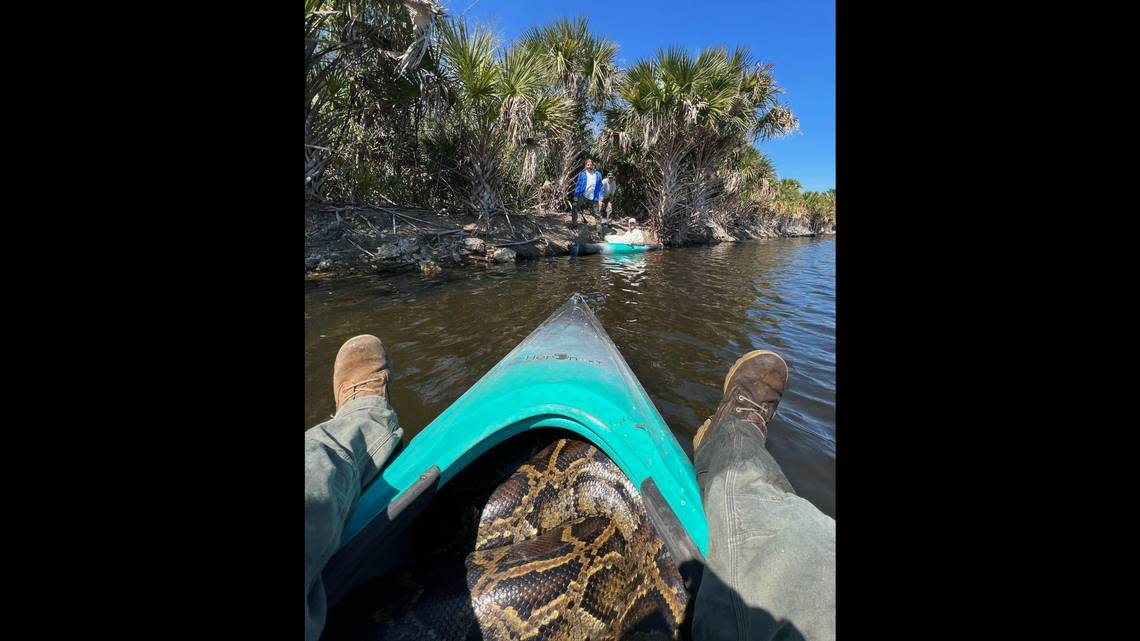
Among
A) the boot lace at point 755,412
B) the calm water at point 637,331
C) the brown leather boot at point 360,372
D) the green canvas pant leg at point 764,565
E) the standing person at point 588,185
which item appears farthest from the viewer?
the standing person at point 588,185

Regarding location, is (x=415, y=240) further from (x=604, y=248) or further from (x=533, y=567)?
(x=533, y=567)

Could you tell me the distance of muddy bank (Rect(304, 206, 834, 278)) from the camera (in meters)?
8.45

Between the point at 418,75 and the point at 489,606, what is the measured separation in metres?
10.2

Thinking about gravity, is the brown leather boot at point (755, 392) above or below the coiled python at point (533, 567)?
above

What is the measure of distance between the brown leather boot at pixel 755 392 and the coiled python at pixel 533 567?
3.15 ft

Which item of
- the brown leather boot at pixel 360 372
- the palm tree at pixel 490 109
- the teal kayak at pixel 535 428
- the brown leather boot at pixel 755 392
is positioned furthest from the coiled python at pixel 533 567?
the palm tree at pixel 490 109

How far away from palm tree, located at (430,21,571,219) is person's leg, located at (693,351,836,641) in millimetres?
9913

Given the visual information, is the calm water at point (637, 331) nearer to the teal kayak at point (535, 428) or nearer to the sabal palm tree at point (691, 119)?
the teal kayak at point (535, 428)

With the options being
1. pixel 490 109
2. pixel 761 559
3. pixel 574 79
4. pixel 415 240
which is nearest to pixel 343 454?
pixel 761 559

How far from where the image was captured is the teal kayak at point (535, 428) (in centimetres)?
164

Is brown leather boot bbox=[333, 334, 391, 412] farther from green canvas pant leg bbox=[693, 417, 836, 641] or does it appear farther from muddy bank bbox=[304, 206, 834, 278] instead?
muddy bank bbox=[304, 206, 834, 278]
